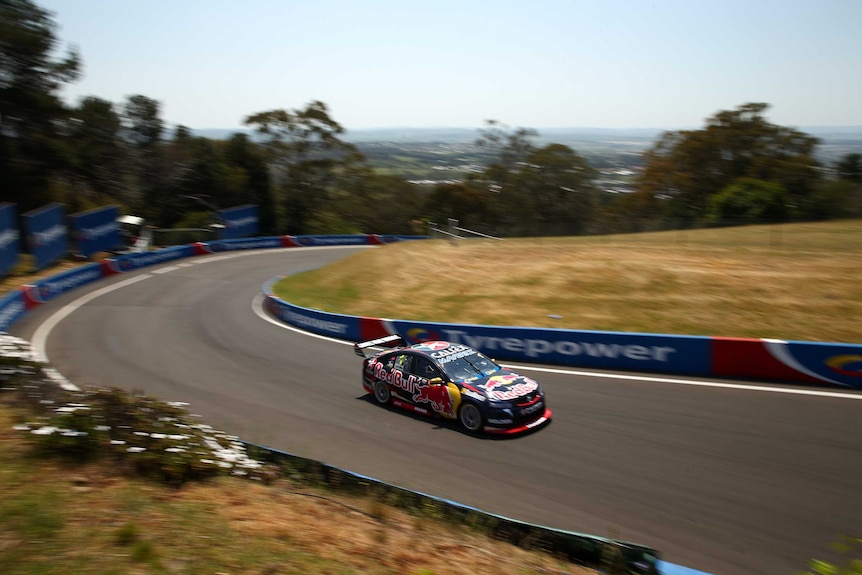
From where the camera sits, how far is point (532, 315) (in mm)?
21609

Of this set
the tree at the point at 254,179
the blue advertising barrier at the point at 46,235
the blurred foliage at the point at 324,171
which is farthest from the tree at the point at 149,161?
the blue advertising barrier at the point at 46,235

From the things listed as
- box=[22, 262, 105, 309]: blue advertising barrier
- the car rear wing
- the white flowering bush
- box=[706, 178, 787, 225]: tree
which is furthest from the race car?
box=[706, 178, 787, 225]: tree

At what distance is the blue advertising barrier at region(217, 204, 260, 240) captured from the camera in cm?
5091

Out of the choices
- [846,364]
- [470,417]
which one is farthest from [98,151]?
[846,364]

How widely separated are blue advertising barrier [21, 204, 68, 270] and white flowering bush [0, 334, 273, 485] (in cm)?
2667

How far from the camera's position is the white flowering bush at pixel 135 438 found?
8.24m

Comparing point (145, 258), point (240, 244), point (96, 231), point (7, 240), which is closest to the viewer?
point (7, 240)

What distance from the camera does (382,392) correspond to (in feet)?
46.9

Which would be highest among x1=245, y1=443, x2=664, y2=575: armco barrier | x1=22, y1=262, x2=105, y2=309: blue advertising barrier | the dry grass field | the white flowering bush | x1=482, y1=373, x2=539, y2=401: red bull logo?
the white flowering bush

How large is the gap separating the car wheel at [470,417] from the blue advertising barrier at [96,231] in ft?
106

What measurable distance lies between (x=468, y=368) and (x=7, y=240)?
2671cm

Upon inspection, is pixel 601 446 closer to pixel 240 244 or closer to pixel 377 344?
pixel 377 344

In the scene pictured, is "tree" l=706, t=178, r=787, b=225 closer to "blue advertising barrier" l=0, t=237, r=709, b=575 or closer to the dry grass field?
the dry grass field

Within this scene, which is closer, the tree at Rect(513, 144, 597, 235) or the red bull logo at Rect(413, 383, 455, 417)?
the red bull logo at Rect(413, 383, 455, 417)
